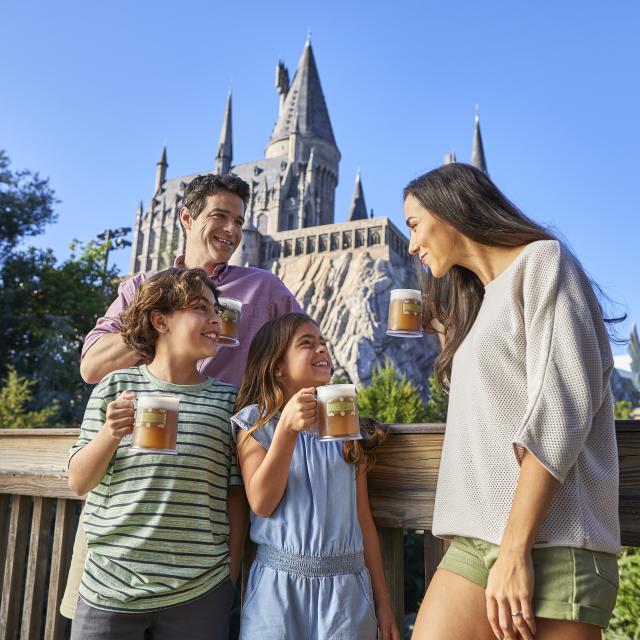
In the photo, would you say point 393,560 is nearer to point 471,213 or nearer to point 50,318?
point 471,213

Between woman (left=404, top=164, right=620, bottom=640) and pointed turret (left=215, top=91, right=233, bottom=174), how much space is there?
60346 mm

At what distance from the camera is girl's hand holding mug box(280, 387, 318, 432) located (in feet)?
5.99

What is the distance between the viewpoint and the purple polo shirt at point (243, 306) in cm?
270

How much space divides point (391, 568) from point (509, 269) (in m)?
1.09

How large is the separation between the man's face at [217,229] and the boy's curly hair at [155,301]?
565mm

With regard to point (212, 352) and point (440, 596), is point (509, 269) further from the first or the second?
point (212, 352)

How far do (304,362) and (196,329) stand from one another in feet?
1.31

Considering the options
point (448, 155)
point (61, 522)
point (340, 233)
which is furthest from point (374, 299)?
point (61, 522)

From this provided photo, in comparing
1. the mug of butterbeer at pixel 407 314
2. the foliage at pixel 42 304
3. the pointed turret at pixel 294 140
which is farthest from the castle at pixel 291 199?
the mug of butterbeer at pixel 407 314

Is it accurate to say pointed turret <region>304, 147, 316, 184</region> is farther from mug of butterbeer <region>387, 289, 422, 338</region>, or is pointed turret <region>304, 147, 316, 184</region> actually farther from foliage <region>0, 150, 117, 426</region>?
mug of butterbeer <region>387, 289, 422, 338</region>

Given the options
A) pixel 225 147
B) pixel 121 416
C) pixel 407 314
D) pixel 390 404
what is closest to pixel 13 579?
pixel 121 416

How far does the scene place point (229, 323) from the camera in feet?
8.37

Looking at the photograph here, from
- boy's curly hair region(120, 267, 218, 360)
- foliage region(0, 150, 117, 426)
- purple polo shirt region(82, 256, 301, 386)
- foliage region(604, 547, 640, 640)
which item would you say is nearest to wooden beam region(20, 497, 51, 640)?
purple polo shirt region(82, 256, 301, 386)

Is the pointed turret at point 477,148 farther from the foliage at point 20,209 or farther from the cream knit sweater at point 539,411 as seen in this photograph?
the cream knit sweater at point 539,411
